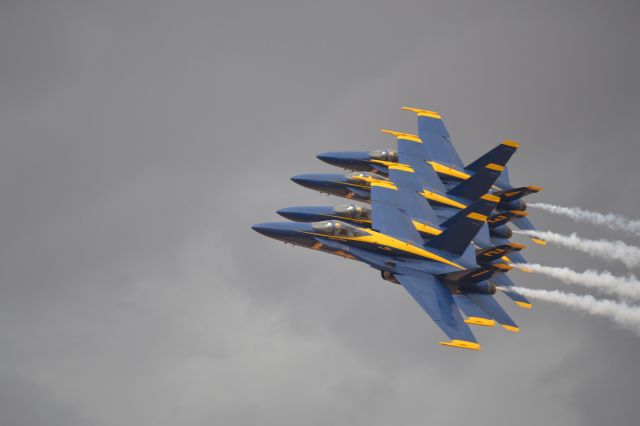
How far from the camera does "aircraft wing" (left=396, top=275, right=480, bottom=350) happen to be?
7456cm

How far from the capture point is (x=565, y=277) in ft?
281

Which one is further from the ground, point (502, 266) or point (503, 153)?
point (503, 153)

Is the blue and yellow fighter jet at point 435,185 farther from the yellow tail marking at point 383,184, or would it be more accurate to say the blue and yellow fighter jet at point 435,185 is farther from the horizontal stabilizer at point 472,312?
the horizontal stabilizer at point 472,312

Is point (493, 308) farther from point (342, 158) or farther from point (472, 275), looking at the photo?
point (342, 158)

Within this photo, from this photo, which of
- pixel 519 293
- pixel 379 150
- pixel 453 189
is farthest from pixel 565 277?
pixel 379 150

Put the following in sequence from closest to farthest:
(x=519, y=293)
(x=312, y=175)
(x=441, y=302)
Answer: (x=441, y=302), (x=519, y=293), (x=312, y=175)

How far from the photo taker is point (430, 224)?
82.8m

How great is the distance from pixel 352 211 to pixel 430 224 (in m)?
5.41

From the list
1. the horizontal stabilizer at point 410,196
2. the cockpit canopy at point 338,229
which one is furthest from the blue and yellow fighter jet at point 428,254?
the horizontal stabilizer at point 410,196

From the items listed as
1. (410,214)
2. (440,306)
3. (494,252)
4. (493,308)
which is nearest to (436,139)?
(410,214)

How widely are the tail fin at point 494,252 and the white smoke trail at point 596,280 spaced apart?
21.6 ft

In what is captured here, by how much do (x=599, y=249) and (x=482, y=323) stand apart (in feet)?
53.5

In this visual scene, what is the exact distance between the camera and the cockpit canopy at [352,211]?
82.2m

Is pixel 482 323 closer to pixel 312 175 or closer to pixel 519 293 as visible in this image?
pixel 519 293
